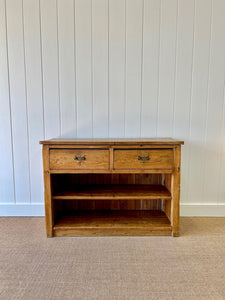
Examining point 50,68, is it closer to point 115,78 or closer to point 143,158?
point 115,78

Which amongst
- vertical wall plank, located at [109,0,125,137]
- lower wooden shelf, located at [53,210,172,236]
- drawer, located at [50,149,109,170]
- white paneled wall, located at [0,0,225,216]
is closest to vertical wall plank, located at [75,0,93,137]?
white paneled wall, located at [0,0,225,216]

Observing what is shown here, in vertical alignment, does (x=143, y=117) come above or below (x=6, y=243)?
above

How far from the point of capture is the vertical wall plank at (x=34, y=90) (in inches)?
82.7

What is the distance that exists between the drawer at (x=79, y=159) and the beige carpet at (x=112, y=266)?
1.92ft

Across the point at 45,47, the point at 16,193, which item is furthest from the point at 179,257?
the point at 45,47

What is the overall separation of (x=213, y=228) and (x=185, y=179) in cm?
49

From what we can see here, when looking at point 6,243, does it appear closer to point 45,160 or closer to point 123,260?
point 45,160

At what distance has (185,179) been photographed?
7.43ft

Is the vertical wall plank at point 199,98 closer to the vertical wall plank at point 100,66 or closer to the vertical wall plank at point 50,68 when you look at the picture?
the vertical wall plank at point 100,66

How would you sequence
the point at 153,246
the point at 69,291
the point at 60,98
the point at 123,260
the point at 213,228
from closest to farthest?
1. the point at 69,291
2. the point at 123,260
3. the point at 153,246
4. the point at 213,228
5. the point at 60,98

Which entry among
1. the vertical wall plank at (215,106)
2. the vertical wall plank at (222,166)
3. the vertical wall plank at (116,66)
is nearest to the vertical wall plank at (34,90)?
the vertical wall plank at (116,66)

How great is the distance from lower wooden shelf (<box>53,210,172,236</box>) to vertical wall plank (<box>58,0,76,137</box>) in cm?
80

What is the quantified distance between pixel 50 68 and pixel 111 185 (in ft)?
4.01

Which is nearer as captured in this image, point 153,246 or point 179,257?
point 179,257
